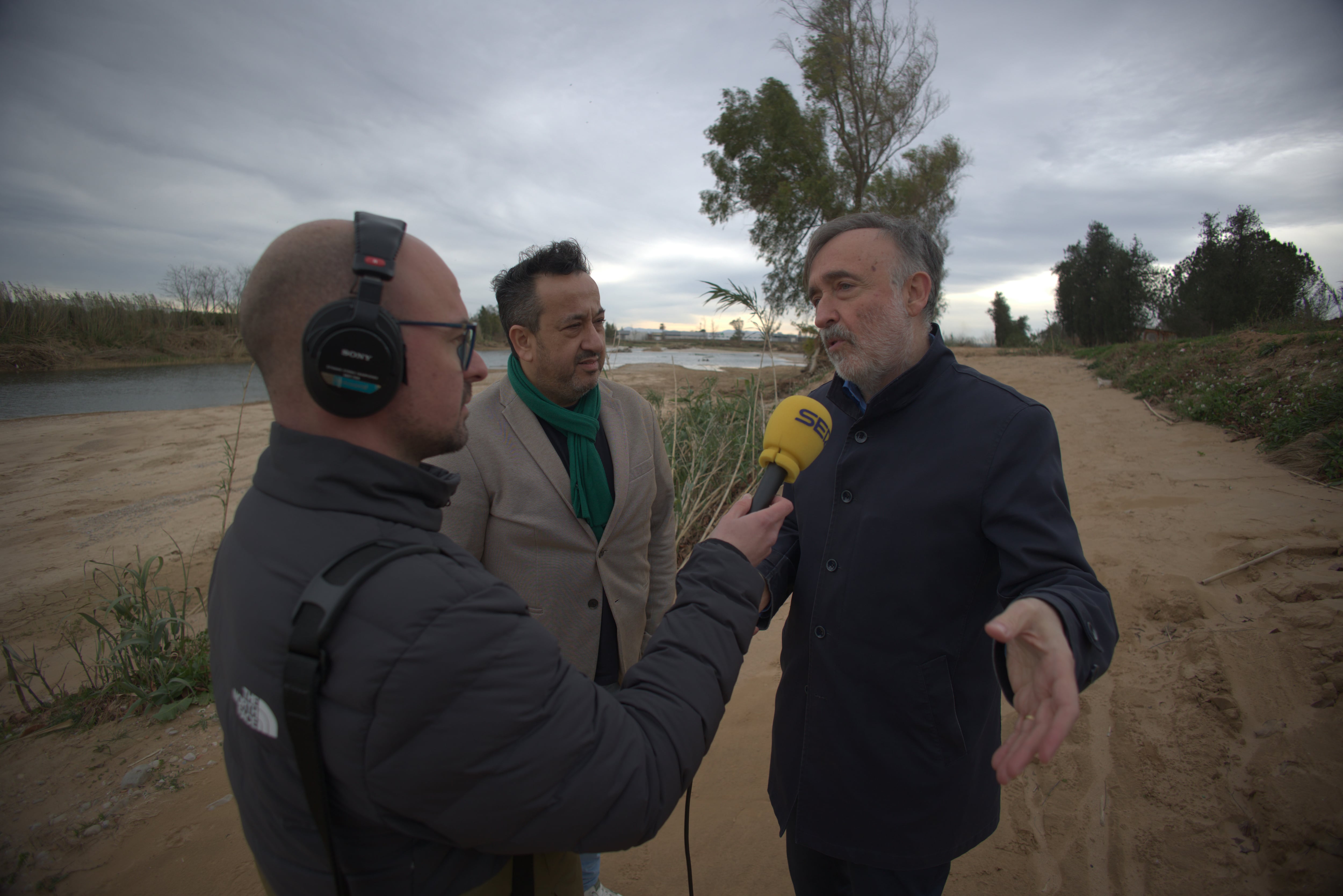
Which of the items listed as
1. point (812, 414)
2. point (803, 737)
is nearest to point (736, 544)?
point (812, 414)

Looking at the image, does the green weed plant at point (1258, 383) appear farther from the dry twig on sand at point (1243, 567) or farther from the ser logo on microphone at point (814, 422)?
the ser logo on microphone at point (814, 422)

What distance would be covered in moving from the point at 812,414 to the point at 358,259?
1100 mm

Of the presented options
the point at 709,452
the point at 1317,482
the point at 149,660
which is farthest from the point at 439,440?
the point at 1317,482

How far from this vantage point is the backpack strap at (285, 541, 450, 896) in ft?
2.62

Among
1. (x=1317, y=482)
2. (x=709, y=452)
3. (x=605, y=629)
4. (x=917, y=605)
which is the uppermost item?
(x=917, y=605)

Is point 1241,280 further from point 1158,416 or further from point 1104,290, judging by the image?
point 1158,416

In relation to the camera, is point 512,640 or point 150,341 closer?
point 512,640

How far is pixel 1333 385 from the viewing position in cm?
571

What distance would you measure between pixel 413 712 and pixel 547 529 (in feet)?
4.39

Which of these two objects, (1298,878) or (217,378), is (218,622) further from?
(217,378)

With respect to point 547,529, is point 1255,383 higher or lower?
higher

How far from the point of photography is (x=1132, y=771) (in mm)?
2779

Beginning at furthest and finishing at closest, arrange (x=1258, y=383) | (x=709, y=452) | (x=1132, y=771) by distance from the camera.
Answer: (x=1258, y=383) → (x=709, y=452) → (x=1132, y=771)

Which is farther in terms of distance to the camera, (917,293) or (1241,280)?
(1241,280)
